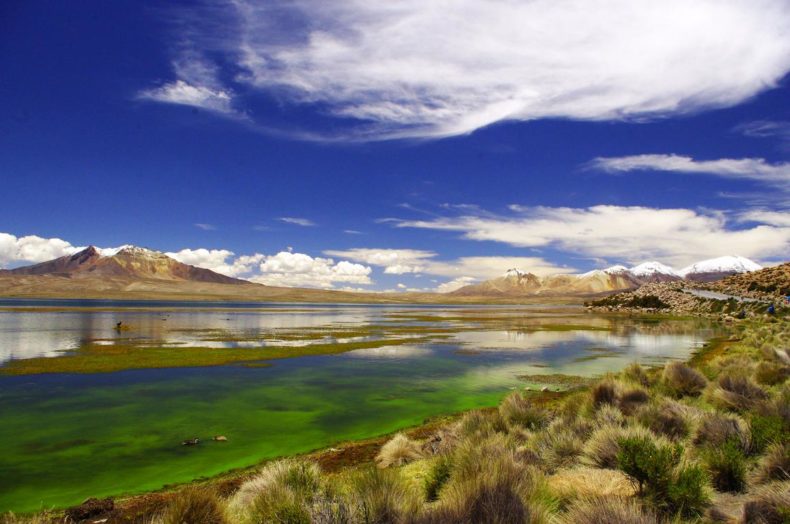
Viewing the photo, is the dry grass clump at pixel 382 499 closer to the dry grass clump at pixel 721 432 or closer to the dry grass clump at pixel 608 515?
the dry grass clump at pixel 608 515

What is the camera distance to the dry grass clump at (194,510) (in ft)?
18.4

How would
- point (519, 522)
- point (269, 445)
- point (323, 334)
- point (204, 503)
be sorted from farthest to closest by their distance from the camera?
1. point (323, 334)
2. point (269, 445)
3. point (204, 503)
4. point (519, 522)

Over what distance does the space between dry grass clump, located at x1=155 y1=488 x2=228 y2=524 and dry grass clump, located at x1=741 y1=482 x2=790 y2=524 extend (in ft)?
20.8

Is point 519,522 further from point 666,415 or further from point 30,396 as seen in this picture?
point 30,396

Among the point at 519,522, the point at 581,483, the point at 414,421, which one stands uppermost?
the point at 519,522

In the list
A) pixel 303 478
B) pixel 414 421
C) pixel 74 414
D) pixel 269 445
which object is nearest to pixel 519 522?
pixel 303 478

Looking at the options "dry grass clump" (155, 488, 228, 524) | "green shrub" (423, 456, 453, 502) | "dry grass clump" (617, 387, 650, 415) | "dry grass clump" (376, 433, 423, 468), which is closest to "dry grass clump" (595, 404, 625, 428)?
"dry grass clump" (617, 387, 650, 415)

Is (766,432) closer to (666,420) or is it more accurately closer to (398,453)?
(666,420)

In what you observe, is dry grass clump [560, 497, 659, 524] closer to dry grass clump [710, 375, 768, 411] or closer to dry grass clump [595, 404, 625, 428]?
dry grass clump [595, 404, 625, 428]

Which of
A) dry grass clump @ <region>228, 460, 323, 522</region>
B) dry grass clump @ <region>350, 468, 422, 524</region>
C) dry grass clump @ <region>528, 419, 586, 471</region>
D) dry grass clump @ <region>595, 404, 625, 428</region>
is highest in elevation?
dry grass clump @ <region>350, 468, 422, 524</region>

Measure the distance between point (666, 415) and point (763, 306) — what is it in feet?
199

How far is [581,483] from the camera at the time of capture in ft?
22.2

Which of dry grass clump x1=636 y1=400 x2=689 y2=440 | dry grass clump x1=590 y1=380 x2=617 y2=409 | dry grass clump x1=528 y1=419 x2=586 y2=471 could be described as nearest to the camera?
dry grass clump x1=528 y1=419 x2=586 y2=471

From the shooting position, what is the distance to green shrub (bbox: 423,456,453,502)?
752cm
